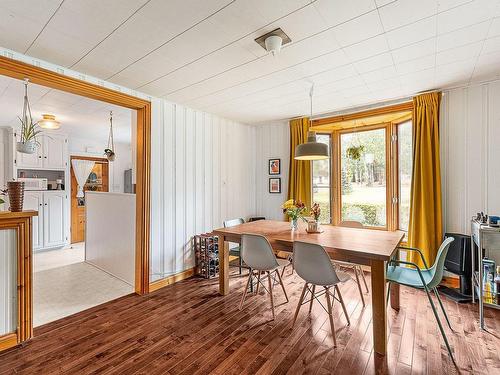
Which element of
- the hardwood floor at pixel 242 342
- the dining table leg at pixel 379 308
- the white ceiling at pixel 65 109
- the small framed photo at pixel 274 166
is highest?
the white ceiling at pixel 65 109

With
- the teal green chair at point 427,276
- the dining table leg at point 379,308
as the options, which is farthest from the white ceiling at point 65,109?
the teal green chair at point 427,276

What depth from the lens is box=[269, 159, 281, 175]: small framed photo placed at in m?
4.74

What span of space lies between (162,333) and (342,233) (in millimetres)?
2045

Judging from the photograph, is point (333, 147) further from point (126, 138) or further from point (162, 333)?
point (126, 138)

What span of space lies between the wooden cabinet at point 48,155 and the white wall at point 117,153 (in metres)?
0.24

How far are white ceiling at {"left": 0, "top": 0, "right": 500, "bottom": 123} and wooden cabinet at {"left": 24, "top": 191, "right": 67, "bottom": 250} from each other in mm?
3789

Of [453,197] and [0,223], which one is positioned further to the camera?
[453,197]

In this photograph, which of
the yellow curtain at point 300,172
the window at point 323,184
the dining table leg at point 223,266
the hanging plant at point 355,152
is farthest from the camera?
the window at point 323,184

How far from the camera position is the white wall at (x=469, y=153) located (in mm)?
2916

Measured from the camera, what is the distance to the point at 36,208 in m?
5.09

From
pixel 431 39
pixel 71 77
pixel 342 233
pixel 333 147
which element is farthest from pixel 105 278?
pixel 431 39

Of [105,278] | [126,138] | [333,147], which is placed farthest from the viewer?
[126,138]

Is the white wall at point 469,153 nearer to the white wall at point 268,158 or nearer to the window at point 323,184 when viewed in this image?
the window at point 323,184

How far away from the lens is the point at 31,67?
229cm
